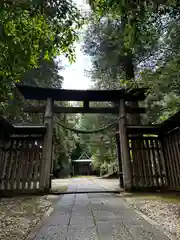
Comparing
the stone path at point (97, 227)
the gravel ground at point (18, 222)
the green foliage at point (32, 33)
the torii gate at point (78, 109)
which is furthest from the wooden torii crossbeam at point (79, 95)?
the stone path at point (97, 227)

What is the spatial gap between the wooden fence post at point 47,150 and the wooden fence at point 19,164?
0.21m

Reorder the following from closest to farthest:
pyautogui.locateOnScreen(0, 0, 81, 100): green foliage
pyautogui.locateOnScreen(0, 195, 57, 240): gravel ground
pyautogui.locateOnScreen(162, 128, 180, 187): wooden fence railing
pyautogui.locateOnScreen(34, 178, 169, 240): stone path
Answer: pyautogui.locateOnScreen(34, 178, 169, 240): stone path
pyautogui.locateOnScreen(0, 195, 57, 240): gravel ground
pyautogui.locateOnScreen(0, 0, 81, 100): green foliage
pyautogui.locateOnScreen(162, 128, 180, 187): wooden fence railing

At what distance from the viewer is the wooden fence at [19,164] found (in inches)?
200

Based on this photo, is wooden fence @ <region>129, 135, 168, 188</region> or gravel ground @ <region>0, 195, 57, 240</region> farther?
wooden fence @ <region>129, 135, 168, 188</region>

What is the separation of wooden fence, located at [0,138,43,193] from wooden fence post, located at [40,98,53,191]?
209 millimetres

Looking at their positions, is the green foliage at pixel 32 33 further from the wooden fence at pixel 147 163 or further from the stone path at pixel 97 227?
the wooden fence at pixel 147 163

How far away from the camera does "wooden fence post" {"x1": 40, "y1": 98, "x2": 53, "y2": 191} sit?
5.07m

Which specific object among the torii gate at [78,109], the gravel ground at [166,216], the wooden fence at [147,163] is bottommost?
the gravel ground at [166,216]

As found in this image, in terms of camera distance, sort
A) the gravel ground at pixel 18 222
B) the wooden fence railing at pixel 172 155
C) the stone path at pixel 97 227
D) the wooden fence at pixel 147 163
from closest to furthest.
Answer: the stone path at pixel 97 227 → the gravel ground at pixel 18 222 → the wooden fence railing at pixel 172 155 → the wooden fence at pixel 147 163

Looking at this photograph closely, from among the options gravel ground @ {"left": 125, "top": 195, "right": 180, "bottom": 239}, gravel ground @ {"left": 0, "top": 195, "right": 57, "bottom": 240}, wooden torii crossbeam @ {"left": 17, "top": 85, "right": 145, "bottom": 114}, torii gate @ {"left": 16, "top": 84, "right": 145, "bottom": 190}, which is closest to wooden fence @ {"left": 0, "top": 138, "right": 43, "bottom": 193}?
torii gate @ {"left": 16, "top": 84, "right": 145, "bottom": 190}

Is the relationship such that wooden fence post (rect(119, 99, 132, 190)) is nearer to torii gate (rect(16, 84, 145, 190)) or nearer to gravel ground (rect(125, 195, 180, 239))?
torii gate (rect(16, 84, 145, 190))

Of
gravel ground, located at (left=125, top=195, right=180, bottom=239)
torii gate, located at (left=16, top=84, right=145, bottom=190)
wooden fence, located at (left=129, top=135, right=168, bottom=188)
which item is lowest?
gravel ground, located at (left=125, top=195, right=180, bottom=239)

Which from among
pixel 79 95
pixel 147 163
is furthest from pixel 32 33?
pixel 147 163

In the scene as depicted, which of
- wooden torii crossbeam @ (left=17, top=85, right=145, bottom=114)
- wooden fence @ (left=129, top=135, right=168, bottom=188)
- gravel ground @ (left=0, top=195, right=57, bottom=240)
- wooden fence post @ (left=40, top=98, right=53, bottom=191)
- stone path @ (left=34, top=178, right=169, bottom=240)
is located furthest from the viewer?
wooden torii crossbeam @ (left=17, top=85, right=145, bottom=114)
